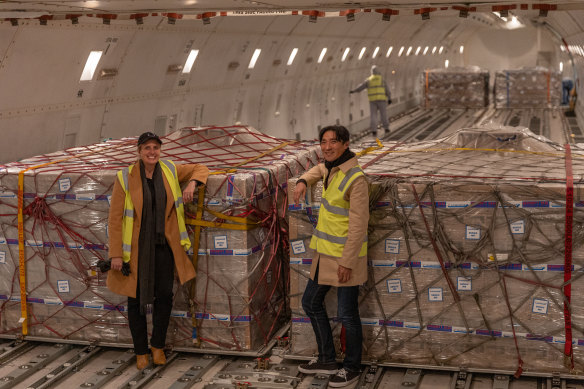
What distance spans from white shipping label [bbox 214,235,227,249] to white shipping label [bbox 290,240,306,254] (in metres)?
0.56

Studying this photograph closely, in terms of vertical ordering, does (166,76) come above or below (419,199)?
A: above

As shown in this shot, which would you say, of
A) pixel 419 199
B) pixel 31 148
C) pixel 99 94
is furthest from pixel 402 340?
pixel 99 94

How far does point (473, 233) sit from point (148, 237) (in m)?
2.49

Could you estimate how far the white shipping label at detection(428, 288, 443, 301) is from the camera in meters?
6.21

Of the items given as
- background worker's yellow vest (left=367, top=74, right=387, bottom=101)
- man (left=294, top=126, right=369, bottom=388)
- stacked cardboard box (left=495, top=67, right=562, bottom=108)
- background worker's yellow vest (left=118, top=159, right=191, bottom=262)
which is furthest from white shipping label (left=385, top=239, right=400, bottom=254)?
stacked cardboard box (left=495, top=67, right=562, bottom=108)

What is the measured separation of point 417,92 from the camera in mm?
33531

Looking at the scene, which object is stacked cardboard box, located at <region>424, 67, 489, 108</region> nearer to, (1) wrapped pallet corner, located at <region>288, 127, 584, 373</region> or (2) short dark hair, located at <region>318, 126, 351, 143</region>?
(1) wrapped pallet corner, located at <region>288, 127, 584, 373</region>

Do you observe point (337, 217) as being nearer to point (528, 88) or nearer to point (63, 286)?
point (63, 286)

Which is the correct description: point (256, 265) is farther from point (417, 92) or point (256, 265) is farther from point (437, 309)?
point (417, 92)

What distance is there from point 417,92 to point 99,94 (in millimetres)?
24325

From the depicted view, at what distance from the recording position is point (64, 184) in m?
6.88

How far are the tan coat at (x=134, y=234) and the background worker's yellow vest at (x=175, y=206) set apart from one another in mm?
28

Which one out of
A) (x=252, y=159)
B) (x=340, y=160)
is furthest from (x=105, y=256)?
(x=340, y=160)

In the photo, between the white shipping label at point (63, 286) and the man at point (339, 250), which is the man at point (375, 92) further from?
the man at point (339, 250)
